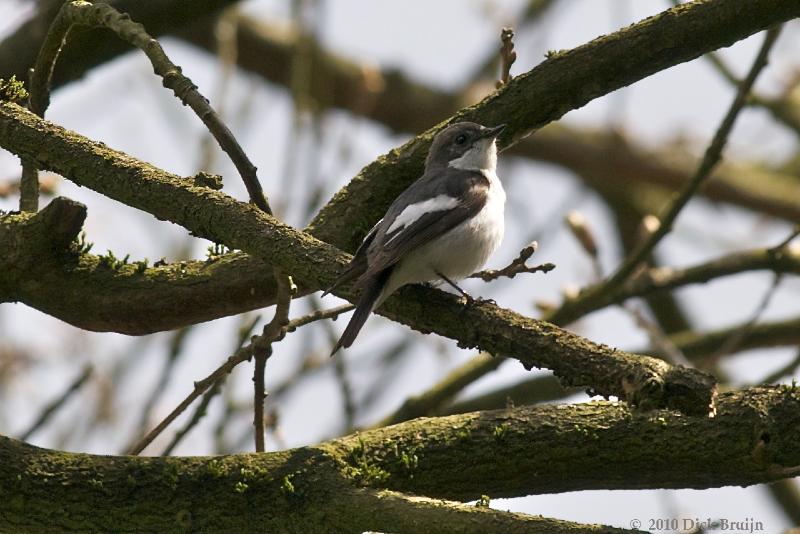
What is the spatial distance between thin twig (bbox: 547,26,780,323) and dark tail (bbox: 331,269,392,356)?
2138 millimetres

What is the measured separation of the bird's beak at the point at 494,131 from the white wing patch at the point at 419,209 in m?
0.38

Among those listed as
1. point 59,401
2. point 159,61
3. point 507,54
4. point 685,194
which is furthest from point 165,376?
point 685,194

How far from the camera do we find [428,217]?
479 cm

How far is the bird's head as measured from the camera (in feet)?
15.8

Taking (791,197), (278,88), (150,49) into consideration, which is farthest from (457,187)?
(791,197)

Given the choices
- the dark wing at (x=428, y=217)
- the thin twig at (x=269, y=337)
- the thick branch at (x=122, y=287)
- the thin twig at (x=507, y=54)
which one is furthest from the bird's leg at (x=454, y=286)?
the thin twig at (x=507, y=54)

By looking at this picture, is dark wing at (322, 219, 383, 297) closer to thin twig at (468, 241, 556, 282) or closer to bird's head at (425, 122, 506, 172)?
thin twig at (468, 241, 556, 282)

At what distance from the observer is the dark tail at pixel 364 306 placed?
4129 mm

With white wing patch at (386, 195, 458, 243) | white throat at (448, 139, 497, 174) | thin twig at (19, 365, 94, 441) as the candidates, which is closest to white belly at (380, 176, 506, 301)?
white wing patch at (386, 195, 458, 243)

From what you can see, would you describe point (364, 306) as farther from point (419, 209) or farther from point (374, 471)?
point (374, 471)

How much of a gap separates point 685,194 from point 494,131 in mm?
1637

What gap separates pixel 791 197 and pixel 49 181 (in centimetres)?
648

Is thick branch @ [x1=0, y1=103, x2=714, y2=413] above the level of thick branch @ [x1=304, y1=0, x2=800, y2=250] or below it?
below

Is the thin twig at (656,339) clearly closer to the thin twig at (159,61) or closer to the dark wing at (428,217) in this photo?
the dark wing at (428,217)
